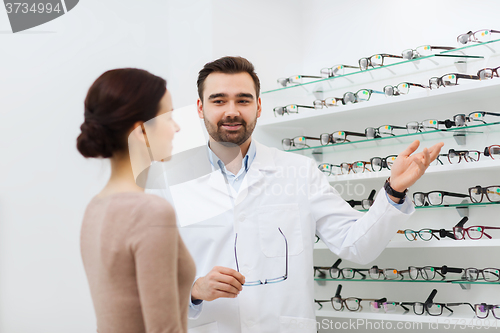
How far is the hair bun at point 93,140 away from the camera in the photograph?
1.80 ft

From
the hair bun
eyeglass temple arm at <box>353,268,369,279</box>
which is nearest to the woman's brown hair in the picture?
the hair bun

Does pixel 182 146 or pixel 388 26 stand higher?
pixel 388 26

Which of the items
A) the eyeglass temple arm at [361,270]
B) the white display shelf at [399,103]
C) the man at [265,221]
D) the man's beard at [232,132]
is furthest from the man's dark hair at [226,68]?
the eyeglass temple arm at [361,270]

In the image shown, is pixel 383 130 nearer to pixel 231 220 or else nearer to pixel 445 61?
pixel 445 61

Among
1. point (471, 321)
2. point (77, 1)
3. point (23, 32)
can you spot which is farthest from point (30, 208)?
point (471, 321)

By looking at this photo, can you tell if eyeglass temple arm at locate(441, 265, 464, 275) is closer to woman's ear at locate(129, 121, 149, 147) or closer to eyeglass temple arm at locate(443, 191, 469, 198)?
eyeglass temple arm at locate(443, 191, 469, 198)

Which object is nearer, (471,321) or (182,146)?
(182,146)

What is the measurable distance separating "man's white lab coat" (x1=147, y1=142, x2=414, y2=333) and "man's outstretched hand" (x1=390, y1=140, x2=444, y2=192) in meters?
0.07

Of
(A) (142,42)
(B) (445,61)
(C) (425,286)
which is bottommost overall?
(C) (425,286)

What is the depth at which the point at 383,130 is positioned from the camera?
207 cm

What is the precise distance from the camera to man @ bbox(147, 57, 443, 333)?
1.37m

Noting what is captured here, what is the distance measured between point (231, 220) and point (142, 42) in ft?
1.76

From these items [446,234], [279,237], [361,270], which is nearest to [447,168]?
[446,234]

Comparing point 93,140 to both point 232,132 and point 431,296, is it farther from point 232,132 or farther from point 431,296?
point 431,296
